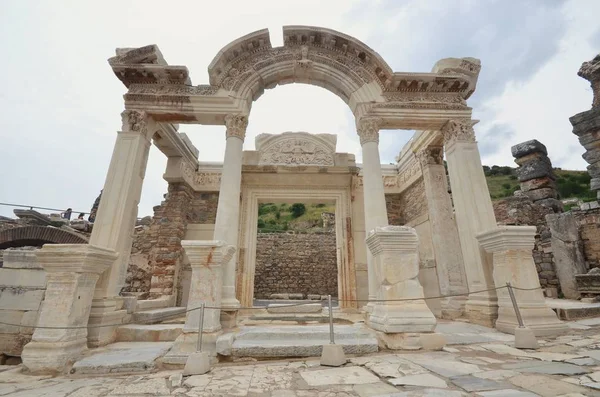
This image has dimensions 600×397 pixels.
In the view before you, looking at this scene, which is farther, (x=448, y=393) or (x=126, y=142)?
(x=126, y=142)

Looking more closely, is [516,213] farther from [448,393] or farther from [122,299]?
[122,299]

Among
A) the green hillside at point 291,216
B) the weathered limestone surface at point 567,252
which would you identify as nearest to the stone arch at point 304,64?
the weathered limestone surface at point 567,252

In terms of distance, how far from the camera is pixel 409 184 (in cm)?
886

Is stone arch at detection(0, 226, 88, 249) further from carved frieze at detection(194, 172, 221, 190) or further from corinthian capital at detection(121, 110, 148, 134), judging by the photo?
corinthian capital at detection(121, 110, 148, 134)

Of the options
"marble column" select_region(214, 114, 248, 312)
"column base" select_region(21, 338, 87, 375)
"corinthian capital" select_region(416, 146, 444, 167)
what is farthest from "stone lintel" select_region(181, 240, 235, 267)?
"corinthian capital" select_region(416, 146, 444, 167)

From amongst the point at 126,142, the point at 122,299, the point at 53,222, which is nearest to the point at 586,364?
the point at 122,299

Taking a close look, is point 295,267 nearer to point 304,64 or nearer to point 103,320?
point 304,64

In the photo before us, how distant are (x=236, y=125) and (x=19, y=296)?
4685mm

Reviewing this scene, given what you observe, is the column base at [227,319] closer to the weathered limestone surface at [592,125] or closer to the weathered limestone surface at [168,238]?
the weathered limestone surface at [168,238]

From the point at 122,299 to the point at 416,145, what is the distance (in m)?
8.36

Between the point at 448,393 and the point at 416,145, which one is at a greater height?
the point at 416,145

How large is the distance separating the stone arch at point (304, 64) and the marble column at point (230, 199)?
0.90 meters

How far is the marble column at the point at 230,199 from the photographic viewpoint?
17.1 feet

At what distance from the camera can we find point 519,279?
14.4ft
